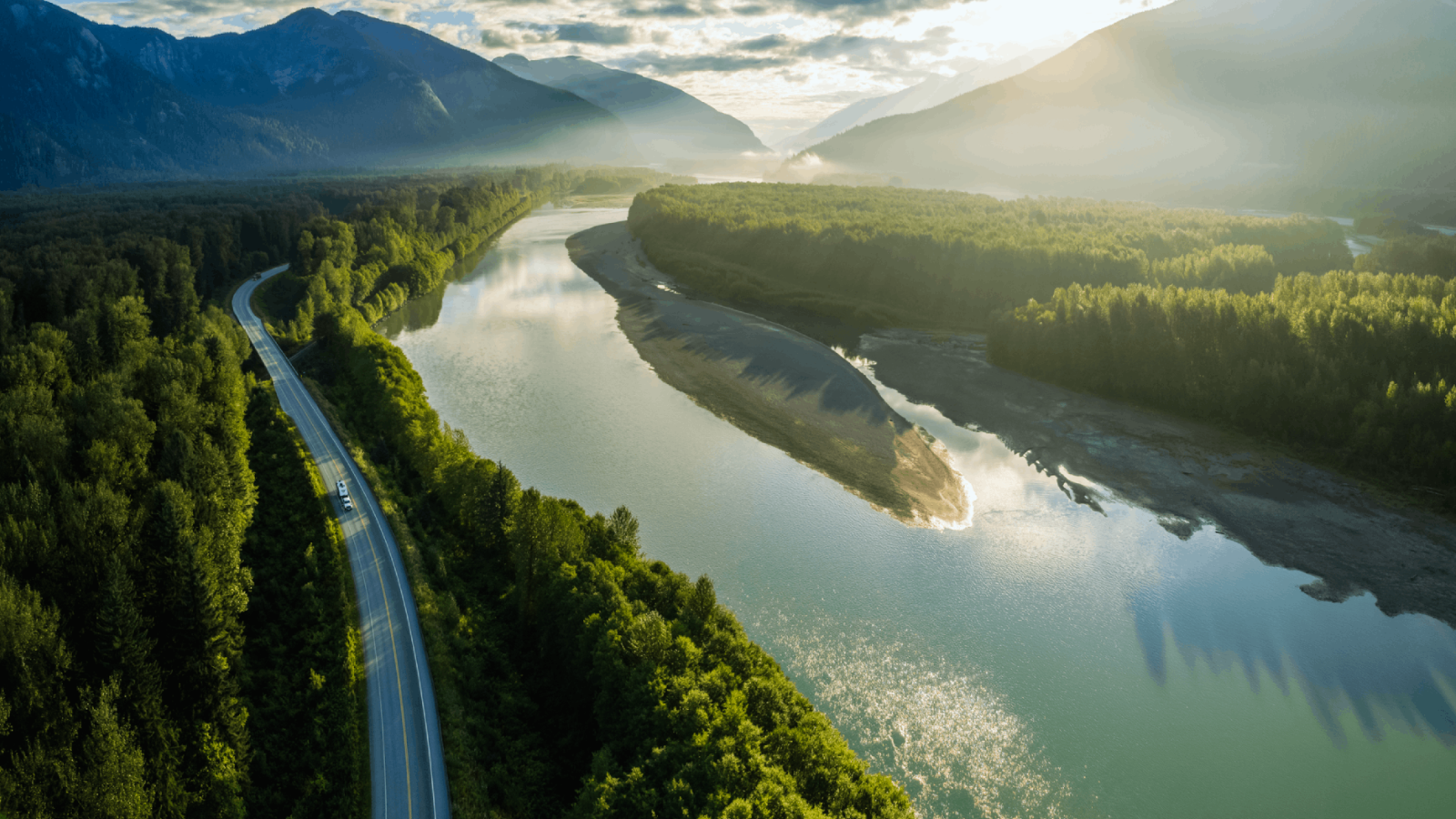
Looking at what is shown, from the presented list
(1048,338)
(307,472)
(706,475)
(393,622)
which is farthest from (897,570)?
(1048,338)

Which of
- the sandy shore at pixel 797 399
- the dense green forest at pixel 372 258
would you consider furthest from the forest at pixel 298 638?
the dense green forest at pixel 372 258


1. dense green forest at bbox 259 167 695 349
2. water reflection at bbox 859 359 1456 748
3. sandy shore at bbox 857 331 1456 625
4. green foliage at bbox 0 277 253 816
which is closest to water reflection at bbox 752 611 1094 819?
water reflection at bbox 859 359 1456 748

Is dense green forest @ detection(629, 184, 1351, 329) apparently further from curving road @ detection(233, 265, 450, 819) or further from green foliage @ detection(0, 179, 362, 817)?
green foliage @ detection(0, 179, 362, 817)

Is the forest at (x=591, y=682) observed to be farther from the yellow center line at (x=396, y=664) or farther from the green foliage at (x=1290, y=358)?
the green foliage at (x=1290, y=358)

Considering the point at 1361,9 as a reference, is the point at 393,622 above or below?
below

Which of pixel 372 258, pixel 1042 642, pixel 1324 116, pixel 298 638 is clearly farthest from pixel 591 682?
pixel 1324 116

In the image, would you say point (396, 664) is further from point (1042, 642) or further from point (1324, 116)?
point (1324, 116)

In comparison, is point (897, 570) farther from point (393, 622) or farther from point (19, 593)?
point (19, 593)
